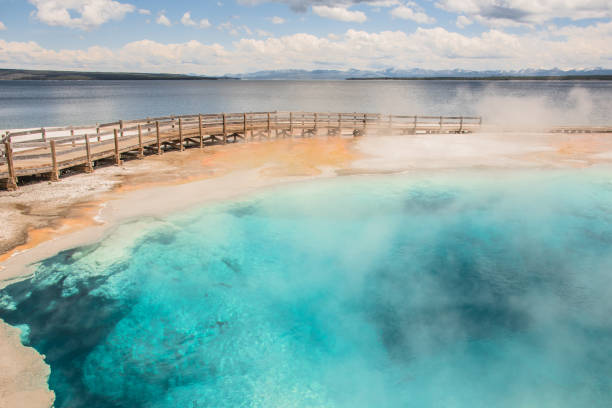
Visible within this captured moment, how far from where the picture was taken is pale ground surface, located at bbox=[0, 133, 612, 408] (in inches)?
419

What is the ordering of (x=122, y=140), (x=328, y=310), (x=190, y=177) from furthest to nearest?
(x=122, y=140) < (x=190, y=177) < (x=328, y=310)

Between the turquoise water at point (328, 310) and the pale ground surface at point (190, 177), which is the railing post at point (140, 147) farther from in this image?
the turquoise water at point (328, 310)

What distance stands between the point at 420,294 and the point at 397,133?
24766 mm

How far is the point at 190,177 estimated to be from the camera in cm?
1970

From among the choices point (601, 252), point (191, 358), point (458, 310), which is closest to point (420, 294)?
point (458, 310)

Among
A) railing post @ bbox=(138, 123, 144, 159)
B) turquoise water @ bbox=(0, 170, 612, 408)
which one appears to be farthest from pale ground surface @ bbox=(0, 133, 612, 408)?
turquoise water @ bbox=(0, 170, 612, 408)

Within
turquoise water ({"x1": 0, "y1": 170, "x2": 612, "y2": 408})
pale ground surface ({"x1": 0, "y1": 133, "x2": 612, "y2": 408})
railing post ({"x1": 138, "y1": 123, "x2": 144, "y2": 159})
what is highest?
railing post ({"x1": 138, "y1": 123, "x2": 144, "y2": 159})

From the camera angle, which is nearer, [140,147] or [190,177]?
[190,177]

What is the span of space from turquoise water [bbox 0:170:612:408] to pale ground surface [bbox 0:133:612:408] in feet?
2.06

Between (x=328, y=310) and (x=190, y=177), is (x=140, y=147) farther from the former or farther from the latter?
(x=328, y=310)

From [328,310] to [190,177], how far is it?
11599mm

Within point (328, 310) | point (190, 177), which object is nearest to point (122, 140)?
point (190, 177)

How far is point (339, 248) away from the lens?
1323 centimetres

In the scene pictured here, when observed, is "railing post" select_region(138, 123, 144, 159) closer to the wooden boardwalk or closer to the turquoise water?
the wooden boardwalk
